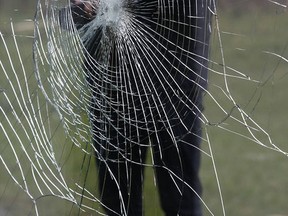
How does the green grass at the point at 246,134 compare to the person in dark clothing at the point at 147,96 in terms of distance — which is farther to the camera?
the person in dark clothing at the point at 147,96

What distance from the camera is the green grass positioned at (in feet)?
4.70

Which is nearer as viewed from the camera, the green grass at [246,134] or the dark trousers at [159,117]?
the green grass at [246,134]

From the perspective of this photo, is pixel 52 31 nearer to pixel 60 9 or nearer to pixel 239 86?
pixel 60 9

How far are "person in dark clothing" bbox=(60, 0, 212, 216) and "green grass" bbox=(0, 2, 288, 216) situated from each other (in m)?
0.03

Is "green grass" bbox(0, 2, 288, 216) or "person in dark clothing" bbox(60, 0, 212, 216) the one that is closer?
"green grass" bbox(0, 2, 288, 216)

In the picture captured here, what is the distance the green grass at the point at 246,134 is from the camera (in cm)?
143

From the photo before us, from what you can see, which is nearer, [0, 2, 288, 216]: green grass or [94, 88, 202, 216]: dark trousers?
[0, 2, 288, 216]: green grass

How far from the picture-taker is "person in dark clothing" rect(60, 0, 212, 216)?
156cm

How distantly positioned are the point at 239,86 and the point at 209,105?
0.24ft

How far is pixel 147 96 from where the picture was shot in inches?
65.7

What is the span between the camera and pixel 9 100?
1.80m

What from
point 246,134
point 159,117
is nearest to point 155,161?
point 159,117

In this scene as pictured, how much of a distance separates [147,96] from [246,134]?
243 millimetres

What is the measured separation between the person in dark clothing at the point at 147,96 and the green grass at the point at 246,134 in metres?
0.03
